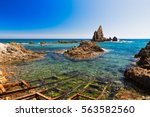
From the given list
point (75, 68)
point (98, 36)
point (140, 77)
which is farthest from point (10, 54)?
point (98, 36)

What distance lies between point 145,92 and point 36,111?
41.6ft

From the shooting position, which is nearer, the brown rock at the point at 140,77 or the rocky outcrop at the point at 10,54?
the brown rock at the point at 140,77

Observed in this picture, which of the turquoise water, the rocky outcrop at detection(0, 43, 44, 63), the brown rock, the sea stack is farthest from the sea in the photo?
the sea stack

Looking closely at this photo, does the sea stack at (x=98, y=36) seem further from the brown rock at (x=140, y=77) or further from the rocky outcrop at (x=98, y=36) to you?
the brown rock at (x=140, y=77)

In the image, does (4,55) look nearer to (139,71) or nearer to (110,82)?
(110,82)

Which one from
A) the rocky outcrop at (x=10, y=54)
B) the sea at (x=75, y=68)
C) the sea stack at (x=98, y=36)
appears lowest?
the sea at (x=75, y=68)

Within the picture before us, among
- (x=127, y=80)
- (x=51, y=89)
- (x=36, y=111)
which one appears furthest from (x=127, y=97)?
(x=36, y=111)

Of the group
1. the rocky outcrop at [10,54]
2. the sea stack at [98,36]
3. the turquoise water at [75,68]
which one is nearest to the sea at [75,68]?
the turquoise water at [75,68]

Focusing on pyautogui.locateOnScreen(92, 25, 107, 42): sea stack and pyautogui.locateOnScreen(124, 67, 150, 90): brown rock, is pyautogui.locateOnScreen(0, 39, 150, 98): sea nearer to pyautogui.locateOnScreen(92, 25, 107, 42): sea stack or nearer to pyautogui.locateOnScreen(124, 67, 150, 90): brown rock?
pyautogui.locateOnScreen(124, 67, 150, 90): brown rock

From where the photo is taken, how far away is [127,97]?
49.0ft

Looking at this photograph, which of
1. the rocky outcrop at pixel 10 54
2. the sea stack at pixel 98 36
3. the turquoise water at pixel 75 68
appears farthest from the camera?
the sea stack at pixel 98 36

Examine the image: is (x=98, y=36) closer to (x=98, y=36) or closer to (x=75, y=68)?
(x=98, y=36)

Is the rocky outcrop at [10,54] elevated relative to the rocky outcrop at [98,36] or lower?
lower

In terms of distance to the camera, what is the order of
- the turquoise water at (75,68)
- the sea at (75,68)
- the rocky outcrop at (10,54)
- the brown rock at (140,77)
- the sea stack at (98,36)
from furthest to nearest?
1. the sea stack at (98,36)
2. the rocky outcrop at (10,54)
3. the turquoise water at (75,68)
4. the sea at (75,68)
5. the brown rock at (140,77)
